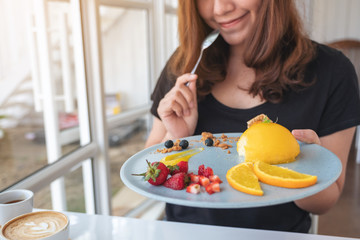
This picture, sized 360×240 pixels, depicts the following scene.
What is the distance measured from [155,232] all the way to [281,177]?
0.34 metres

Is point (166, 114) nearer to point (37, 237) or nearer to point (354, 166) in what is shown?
point (37, 237)

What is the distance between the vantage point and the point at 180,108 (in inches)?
41.8

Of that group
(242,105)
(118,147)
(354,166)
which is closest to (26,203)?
(242,105)

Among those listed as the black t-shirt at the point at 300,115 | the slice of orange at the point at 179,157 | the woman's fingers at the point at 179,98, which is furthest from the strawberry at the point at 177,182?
the black t-shirt at the point at 300,115

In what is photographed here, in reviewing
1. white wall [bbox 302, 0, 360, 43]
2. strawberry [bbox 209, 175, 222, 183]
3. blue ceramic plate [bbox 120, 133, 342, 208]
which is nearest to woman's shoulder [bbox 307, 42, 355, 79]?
blue ceramic plate [bbox 120, 133, 342, 208]

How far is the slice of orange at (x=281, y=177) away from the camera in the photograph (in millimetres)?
652

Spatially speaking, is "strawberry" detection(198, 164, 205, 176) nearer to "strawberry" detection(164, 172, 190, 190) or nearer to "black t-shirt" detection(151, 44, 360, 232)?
"strawberry" detection(164, 172, 190, 190)

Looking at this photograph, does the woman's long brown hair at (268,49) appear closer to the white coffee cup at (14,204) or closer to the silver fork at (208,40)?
the silver fork at (208,40)

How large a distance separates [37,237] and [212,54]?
3.02 ft

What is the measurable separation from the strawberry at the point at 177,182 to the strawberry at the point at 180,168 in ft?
0.14

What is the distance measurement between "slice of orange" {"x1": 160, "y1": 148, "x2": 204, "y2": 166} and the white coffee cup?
0.32 metres

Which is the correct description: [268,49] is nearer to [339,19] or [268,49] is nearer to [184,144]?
[184,144]

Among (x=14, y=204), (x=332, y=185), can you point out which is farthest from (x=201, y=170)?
(x=332, y=185)

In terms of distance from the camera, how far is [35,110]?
5.15 feet
